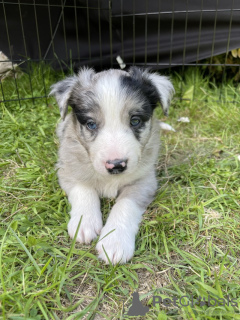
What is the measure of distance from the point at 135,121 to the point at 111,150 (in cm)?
44

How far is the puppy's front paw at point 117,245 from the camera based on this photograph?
2.12 meters

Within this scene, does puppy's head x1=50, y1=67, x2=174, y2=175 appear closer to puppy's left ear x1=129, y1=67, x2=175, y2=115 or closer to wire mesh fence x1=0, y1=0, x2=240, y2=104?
puppy's left ear x1=129, y1=67, x2=175, y2=115

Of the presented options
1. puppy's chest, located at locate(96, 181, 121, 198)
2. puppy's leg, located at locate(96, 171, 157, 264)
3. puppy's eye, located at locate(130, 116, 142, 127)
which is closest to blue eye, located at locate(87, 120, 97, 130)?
puppy's eye, located at locate(130, 116, 142, 127)

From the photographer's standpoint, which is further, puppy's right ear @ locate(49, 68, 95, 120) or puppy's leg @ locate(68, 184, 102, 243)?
puppy's right ear @ locate(49, 68, 95, 120)

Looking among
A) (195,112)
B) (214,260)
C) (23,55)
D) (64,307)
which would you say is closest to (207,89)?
(195,112)

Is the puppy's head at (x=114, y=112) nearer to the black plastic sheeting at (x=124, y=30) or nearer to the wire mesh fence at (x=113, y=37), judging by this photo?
the wire mesh fence at (x=113, y=37)

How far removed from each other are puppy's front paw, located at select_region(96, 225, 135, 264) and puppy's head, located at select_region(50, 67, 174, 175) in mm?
448

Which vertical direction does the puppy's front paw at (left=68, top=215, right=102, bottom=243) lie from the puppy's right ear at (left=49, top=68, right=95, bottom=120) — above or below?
below

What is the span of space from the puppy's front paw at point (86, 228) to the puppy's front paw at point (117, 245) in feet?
0.32

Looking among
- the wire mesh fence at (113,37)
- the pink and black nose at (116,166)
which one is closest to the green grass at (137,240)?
the pink and black nose at (116,166)

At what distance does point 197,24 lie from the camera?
4.88 meters

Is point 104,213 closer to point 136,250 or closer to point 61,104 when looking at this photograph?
point 136,250

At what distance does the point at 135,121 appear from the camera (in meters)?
2.55

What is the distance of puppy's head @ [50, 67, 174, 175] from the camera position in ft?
7.46
